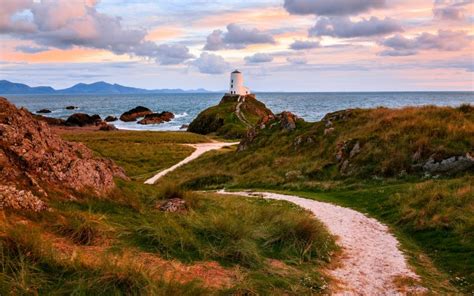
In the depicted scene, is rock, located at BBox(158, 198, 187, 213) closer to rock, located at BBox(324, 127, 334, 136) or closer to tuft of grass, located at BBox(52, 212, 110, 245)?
tuft of grass, located at BBox(52, 212, 110, 245)

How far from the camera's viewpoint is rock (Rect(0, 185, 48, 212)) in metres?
11.4

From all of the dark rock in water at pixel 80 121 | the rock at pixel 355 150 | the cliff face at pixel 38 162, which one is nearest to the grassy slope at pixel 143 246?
the cliff face at pixel 38 162

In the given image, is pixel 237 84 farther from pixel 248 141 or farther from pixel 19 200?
pixel 19 200

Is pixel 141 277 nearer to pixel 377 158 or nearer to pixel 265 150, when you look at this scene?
pixel 377 158

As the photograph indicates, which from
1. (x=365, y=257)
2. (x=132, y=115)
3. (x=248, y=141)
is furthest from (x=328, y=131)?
(x=132, y=115)

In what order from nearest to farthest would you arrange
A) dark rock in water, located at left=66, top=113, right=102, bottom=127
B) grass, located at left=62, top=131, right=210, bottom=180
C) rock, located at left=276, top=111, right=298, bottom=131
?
rock, located at left=276, top=111, right=298, bottom=131
grass, located at left=62, top=131, right=210, bottom=180
dark rock in water, located at left=66, top=113, right=102, bottom=127

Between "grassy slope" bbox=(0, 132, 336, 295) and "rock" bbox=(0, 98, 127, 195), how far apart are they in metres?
0.78

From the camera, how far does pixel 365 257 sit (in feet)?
47.9

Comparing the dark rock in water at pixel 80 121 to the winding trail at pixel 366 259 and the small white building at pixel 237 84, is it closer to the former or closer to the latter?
the small white building at pixel 237 84

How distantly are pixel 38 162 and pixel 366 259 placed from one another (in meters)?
11.4

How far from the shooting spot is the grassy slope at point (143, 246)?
28.7ft

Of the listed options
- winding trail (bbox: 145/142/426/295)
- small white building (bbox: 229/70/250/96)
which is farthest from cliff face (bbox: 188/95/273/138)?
winding trail (bbox: 145/142/426/295)

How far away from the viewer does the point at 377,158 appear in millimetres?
30359

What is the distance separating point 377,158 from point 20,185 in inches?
950
